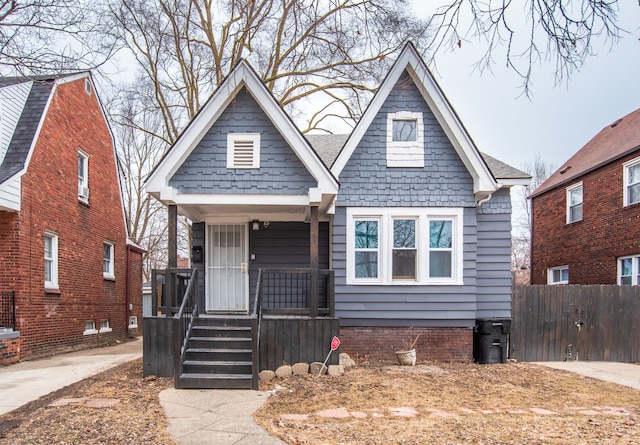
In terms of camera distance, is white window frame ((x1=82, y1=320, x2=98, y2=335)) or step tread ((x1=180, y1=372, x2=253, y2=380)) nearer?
step tread ((x1=180, y1=372, x2=253, y2=380))

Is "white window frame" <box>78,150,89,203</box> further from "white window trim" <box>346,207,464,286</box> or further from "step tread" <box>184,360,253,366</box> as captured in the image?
"white window trim" <box>346,207,464,286</box>

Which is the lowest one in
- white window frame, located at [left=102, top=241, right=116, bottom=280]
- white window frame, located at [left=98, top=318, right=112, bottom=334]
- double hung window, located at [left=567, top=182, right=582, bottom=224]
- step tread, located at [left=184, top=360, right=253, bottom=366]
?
white window frame, located at [left=98, top=318, right=112, bottom=334]

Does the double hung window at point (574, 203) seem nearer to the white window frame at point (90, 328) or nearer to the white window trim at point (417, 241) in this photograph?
the white window trim at point (417, 241)

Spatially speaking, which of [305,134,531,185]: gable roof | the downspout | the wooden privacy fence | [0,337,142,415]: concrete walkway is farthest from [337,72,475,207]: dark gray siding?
the downspout

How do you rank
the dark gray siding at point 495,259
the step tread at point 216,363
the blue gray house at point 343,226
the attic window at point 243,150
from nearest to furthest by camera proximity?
1. the step tread at point 216,363
2. the blue gray house at point 343,226
3. the attic window at point 243,150
4. the dark gray siding at point 495,259

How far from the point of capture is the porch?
703cm

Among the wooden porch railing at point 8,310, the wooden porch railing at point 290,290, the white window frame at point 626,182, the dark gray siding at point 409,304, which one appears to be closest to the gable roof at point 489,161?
the dark gray siding at point 409,304

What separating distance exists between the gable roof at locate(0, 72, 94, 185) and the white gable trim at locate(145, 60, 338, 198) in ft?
10.3

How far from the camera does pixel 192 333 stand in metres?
7.89

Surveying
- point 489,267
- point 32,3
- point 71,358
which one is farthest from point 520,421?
point 71,358

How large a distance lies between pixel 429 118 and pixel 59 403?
7.92 metres

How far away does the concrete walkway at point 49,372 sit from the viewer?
21.8 ft

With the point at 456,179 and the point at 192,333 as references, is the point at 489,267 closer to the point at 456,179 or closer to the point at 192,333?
the point at 456,179

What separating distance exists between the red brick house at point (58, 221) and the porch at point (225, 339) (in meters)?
3.34
